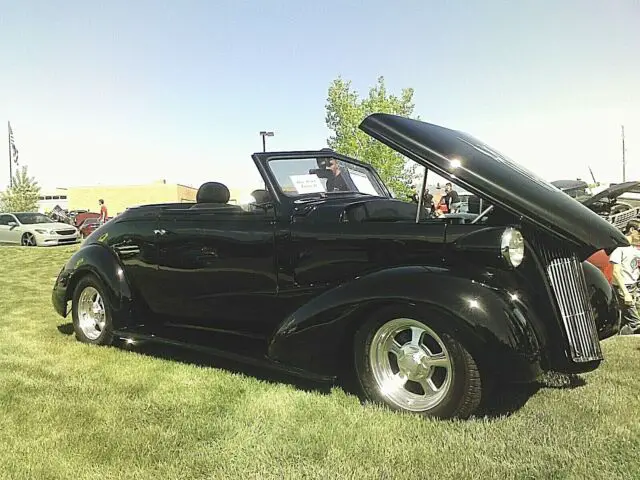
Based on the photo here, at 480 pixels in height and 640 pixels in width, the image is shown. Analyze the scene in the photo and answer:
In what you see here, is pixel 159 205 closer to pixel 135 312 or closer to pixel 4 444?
pixel 135 312

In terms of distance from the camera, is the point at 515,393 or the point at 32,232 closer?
the point at 515,393

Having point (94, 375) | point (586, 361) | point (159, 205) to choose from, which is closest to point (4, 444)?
point (94, 375)

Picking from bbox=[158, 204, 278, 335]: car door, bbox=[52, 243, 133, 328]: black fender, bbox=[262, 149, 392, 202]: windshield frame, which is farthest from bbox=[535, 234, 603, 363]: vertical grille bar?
bbox=[52, 243, 133, 328]: black fender

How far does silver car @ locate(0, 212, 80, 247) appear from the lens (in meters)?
19.2

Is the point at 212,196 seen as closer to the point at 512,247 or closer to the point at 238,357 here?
the point at 238,357

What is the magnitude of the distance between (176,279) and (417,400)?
2346 millimetres

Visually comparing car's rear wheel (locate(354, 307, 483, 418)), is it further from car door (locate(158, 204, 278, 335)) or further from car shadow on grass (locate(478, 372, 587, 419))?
car door (locate(158, 204, 278, 335))

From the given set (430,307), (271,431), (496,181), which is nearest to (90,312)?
(271,431)

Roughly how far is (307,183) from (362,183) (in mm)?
653

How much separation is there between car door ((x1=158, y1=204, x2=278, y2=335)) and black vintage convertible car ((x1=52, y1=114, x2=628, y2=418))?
0.01 metres

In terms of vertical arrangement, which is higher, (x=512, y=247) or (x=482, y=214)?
(x=482, y=214)

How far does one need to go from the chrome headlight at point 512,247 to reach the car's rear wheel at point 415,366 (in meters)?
0.56

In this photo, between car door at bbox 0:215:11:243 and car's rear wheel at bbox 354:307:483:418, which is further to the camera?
car door at bbox 0:215:11:243

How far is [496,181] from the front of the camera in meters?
3.34
